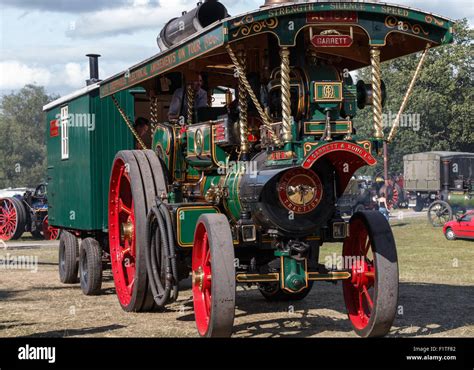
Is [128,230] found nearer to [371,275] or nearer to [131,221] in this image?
[131,221]

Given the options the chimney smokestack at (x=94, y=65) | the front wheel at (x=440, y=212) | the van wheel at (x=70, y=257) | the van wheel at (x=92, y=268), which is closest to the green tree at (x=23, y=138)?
the front wheel at (x=440, y=212)

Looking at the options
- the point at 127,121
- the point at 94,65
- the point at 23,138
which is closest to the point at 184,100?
the point at 127,121

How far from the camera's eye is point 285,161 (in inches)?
259

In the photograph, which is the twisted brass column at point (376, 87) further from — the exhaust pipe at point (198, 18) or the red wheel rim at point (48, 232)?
the red wheel rim at point (48, 232)

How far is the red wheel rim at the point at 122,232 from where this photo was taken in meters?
9.04

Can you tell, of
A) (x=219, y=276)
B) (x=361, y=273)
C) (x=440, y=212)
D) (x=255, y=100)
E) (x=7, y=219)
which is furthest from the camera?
(x=440, y=212)

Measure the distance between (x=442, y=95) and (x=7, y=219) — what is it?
24.3 metres

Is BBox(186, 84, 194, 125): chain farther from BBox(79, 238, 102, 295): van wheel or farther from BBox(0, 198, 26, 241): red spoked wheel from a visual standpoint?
BBox(0, 198, 26, 241): red spoked wheel

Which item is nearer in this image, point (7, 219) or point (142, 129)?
point (142, 129)

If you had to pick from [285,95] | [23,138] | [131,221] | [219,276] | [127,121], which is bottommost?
[219,276]

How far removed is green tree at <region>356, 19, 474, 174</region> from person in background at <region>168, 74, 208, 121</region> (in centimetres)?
3080

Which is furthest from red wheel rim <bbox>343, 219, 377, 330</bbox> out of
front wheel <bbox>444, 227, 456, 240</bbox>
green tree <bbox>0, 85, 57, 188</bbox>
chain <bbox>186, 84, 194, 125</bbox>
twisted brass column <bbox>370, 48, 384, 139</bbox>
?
green tree <bbox>0, 85, 57, 188</bbox>
